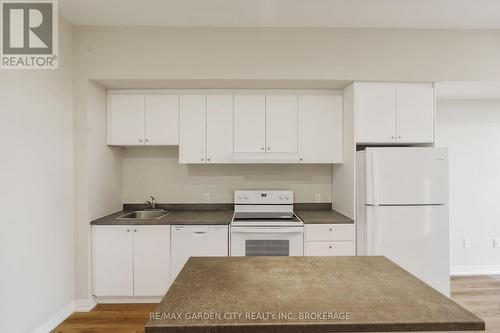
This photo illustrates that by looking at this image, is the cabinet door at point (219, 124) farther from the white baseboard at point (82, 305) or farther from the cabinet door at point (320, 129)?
the white baseboard at point (82, 305)

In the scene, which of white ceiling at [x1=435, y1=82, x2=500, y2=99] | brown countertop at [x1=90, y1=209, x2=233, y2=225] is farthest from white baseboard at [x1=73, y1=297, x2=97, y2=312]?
white ceiling at [x1=435, y1=82, x2=500, y2=99]

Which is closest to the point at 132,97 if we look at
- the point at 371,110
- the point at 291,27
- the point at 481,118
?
the point at 291,27

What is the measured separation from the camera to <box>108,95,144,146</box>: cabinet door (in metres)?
2.96

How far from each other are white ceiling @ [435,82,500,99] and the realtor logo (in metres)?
3.75

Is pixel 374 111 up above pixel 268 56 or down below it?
below

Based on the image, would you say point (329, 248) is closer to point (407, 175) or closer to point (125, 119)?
point (407, 175)

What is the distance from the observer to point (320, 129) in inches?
118

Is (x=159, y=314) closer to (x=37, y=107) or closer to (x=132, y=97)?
(x=37, y=107)

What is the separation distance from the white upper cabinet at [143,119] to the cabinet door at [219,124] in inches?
14.7

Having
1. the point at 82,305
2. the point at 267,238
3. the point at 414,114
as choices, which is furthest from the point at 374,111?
the point at 82,305

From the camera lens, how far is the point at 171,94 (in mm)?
2969

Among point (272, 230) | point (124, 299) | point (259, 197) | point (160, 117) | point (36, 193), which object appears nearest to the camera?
point (36, 193)

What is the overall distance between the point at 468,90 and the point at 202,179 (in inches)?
128

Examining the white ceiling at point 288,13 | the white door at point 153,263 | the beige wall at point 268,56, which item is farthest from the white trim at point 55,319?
the white ceiling at point 288,13
